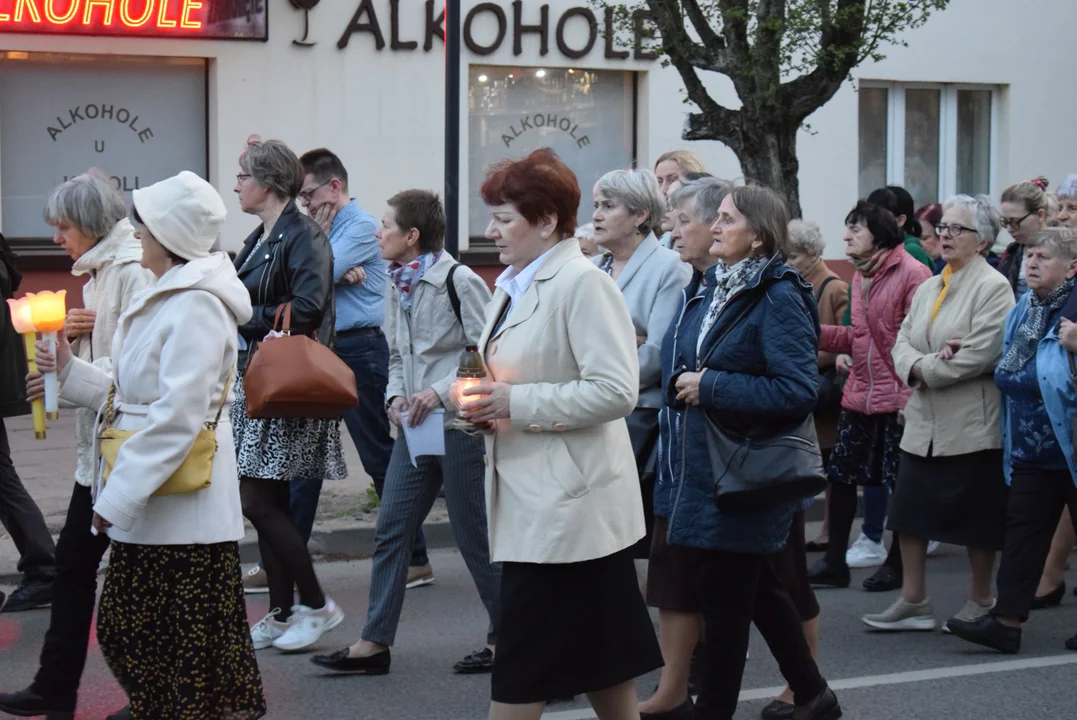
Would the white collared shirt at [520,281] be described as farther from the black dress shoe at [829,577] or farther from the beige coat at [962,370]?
the black dress shoe at [829,577]

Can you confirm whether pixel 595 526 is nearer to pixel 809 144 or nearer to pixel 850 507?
pixel 850 507

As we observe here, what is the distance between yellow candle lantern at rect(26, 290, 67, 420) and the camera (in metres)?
4.58

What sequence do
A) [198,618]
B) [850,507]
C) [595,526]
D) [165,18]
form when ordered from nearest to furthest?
[595,526] < [198,618] < [850,507] < [165,18]

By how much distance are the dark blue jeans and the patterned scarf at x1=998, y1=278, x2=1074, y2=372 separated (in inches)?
109

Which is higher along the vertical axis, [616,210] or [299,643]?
[616,210]

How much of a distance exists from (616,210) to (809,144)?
31.6 ft

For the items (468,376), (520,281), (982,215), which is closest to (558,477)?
(468,376)

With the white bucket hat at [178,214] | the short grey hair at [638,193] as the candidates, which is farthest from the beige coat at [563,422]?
the short grey hair at [638,193]

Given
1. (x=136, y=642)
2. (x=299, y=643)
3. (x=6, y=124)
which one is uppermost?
(x=6, y=124)

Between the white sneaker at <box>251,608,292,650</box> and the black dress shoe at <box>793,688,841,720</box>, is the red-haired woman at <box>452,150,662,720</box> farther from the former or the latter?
the white sneaker at <box>251,608,292,650</box>

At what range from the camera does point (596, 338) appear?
3.97 metres

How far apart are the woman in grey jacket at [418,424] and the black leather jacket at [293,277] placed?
0.92ft

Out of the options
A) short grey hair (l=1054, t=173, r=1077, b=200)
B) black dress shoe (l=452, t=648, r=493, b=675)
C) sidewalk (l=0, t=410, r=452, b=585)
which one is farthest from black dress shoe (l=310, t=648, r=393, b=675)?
short grey hair (l=1054, t=173, r=1077, b=200)

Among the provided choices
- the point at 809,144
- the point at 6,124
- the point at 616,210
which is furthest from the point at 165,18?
the point at 616,210
